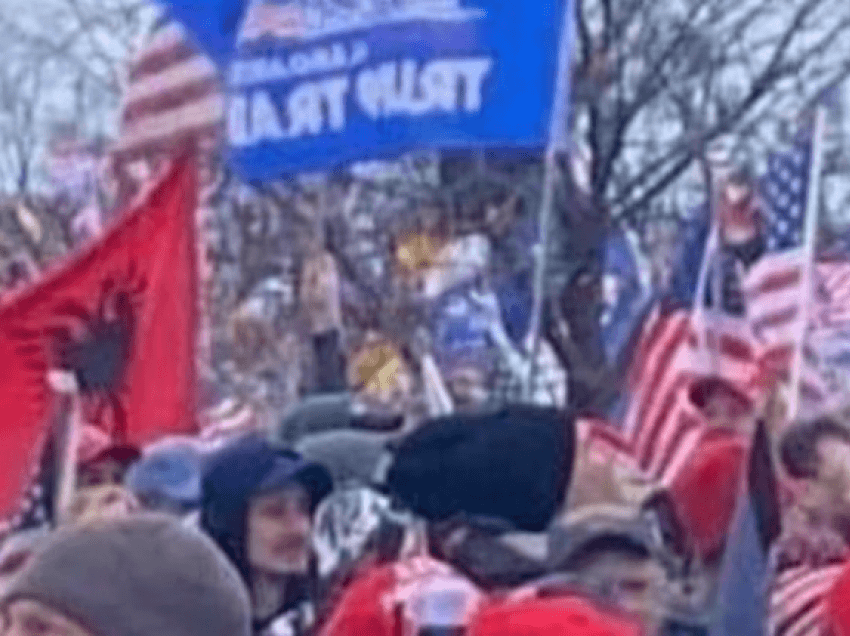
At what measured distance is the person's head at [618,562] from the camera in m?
6.84

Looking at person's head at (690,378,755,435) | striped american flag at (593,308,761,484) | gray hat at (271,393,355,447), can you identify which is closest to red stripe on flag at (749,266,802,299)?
striped american flag at (593,308,761,484)

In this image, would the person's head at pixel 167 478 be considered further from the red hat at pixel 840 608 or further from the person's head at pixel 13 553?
the red hat at pixel 840 608

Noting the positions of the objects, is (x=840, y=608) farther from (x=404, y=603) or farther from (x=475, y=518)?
(x=475, y=518)

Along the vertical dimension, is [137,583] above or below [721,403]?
above

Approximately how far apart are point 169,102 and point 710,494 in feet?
13.9

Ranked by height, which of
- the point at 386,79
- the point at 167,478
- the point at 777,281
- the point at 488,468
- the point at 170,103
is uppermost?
the point at 386,79

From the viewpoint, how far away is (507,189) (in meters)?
19.1

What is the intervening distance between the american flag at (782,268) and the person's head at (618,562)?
2970 mm

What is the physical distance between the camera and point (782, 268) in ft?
34.5

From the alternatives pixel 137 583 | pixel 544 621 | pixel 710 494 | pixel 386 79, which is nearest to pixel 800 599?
pixel 710 494

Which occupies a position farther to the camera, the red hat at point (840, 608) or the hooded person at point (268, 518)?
the hooded person at point (268, 518)

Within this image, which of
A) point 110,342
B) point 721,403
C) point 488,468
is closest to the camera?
point 488,468

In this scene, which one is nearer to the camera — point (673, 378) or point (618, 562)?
point (618, 562)

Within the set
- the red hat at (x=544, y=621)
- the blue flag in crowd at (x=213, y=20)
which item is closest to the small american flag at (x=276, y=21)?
the blue flag in crowd at (x=213, y=20)
